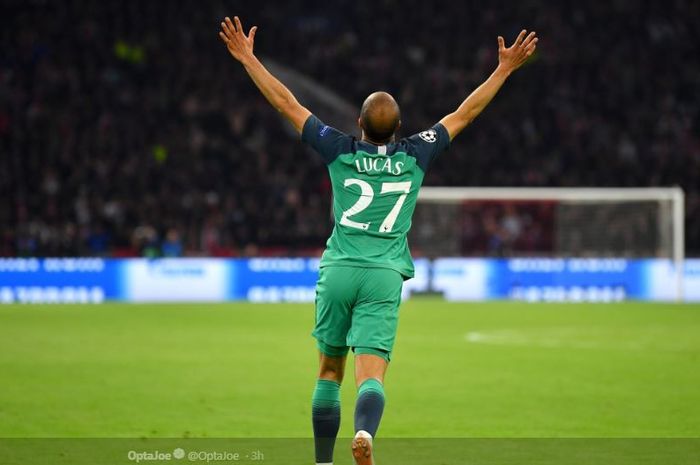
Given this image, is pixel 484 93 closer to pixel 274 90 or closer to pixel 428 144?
pixel 428 144

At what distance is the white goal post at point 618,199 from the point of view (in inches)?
1086

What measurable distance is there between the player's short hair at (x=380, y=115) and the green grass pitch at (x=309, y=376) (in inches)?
125

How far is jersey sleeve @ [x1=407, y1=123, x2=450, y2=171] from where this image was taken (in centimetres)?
600

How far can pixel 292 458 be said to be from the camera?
7410 mm

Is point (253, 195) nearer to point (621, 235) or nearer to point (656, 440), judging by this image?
point (621, 235)

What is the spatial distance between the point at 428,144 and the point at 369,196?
43 centimetres

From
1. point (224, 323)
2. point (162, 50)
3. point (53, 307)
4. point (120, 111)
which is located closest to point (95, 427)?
point (224, 323)

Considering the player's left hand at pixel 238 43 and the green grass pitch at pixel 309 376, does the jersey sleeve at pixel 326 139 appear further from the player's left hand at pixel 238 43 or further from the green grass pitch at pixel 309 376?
the green grass pitch at pixel 309 376

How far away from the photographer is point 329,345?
19.4 feet

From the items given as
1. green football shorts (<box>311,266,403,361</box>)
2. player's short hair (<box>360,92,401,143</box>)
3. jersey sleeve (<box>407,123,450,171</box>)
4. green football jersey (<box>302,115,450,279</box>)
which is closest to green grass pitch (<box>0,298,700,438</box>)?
green football shorts (<box>311,266,403,361</box>)

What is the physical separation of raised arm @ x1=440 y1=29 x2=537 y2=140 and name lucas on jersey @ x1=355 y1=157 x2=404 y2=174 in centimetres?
38

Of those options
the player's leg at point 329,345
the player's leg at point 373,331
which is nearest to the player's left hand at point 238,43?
the player's leg at point 329,345

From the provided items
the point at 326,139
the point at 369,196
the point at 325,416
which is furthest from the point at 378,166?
the point at 325,416

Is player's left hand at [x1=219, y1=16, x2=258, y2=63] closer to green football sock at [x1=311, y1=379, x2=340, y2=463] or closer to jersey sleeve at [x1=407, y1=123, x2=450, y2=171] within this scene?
jersey sleeve at [x1=407, y1=123, x2=450, y2=171]
